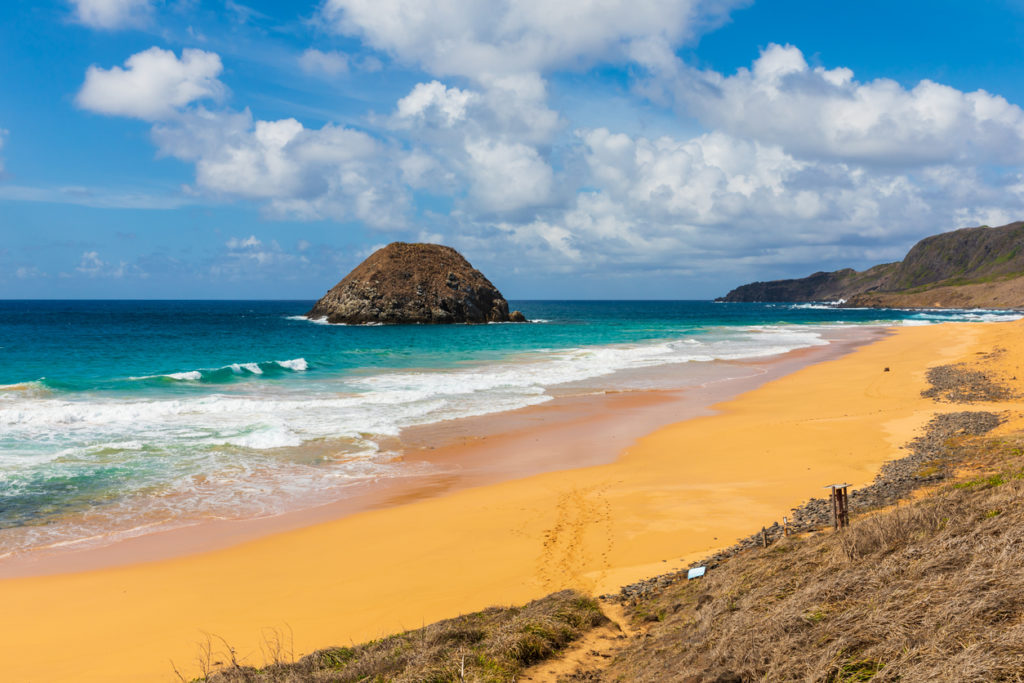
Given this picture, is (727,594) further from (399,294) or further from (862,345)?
(399,294)

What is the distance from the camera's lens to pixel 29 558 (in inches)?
372

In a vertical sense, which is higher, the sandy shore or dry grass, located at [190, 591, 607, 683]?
dry grass, located at [190, 591, 607, 683]

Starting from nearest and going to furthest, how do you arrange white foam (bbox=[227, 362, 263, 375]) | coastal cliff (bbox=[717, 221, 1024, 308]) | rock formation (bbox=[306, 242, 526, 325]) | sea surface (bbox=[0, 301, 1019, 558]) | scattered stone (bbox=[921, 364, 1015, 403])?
sea surface (bbox=[0, 301, 1019, 558]) → scattered stone (bbox=[921, 364, 1015, 403]) → white foam (bbox=[227, 362, 263, 375]) → rock formation (bbox=[306, 242, 526, 325]) → coastal cliff (bbox=[717, 221, 1024, 308])

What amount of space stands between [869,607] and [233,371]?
1282 inches

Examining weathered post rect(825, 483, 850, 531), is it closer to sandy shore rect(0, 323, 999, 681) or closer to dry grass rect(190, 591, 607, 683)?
sandy shore rect(0, 323, 999, 681)

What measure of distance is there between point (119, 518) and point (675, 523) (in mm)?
10374

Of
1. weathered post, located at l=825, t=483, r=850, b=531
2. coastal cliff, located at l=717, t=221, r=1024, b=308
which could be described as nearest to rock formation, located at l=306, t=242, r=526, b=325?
weathered post, located at l=825, t=483, r=850, b=531

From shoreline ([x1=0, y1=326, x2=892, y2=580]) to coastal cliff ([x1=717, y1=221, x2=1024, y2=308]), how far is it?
402 ft

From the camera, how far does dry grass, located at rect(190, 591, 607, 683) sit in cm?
516

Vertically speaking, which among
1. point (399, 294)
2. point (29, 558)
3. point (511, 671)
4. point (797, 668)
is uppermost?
point (399, 294)

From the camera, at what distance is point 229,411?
70.1ft

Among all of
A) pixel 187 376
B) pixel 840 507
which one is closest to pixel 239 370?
pixel 187 376

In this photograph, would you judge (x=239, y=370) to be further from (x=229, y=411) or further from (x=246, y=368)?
(x=229, y=411)

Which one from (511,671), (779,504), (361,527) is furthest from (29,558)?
(779,504)
